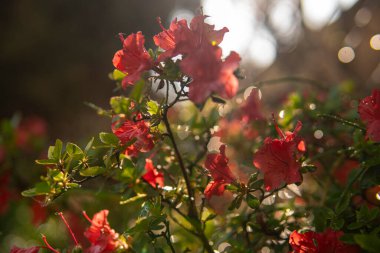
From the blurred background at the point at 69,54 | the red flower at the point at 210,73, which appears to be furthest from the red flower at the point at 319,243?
the blurred background at the point at 69,54

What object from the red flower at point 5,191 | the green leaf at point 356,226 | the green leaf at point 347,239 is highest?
the green leaf at point 347,239

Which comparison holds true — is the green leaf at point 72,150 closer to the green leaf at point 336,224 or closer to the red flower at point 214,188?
the red flower at point 214,188

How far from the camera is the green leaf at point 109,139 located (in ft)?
1.96

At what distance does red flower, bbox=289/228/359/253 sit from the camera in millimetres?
588

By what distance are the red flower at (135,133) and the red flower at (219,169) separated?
0.31 feet

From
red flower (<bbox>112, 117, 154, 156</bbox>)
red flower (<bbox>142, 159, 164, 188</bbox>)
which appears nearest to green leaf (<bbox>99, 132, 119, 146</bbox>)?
red flower (<bbox>112, 117, 154, 156</bbox>)

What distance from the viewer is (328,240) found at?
0.59m

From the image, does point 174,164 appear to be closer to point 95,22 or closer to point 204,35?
point 204,35

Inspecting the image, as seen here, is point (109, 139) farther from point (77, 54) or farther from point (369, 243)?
point (77, 54)

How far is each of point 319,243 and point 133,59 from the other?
38cm

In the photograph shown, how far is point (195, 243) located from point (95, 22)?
2.74 meters

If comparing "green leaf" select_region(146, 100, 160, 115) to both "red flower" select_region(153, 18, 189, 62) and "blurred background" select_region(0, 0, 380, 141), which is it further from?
"blurred background" select_region(0, 0, 380, 141)

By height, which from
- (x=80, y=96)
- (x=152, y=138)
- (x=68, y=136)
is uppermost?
(x=152, y=138)

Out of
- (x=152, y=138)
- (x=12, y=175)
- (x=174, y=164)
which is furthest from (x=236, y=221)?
(x=12, y=175)
